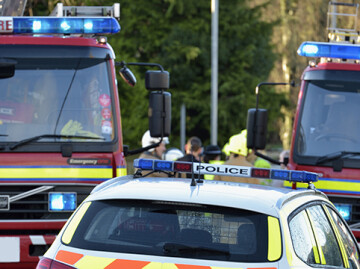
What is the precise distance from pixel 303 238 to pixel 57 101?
14.1ft

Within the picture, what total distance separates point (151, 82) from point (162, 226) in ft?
14.4

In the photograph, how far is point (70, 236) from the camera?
457 cm

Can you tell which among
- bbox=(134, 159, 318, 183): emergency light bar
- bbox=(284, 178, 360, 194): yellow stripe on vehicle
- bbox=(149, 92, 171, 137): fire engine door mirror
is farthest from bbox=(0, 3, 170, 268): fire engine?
bbox=(134, 159, 318, 183): emergency light bar

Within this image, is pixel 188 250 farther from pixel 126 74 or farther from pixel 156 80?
pixel 126 74

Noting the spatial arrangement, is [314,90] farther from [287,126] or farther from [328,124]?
[287,126]

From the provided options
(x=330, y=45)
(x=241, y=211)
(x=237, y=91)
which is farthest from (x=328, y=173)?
(x=237, y=91)

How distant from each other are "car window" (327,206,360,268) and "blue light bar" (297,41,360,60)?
14.4 ft

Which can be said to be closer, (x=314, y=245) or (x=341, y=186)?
(x=314, y=245)

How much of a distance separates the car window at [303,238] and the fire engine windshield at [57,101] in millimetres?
3908

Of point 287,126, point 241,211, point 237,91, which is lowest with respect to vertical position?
point 287,126

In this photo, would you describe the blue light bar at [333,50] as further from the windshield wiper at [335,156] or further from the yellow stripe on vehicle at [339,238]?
the yellow stripe on vehicle at [339,238]

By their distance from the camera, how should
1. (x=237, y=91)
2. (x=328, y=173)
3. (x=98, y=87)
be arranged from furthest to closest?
(x=237, y=91) < (x=328, y=173) < (x=98, y=87)

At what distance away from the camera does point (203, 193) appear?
4645 millimetres

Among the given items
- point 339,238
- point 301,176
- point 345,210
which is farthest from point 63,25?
point 339,238
